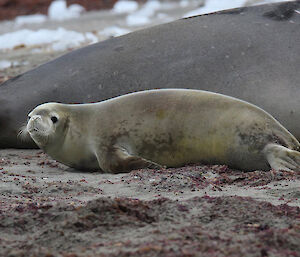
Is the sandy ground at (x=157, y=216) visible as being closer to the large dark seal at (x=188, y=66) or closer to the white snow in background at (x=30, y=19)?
the large dark seal at (x=188, y=66)

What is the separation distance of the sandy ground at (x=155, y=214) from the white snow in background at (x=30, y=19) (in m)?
10.9

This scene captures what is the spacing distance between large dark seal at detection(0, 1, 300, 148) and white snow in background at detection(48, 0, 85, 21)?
9275 mm

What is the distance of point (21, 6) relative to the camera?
16516 mm

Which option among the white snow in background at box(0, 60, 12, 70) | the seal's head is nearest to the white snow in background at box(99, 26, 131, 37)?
the white snow in background at box(0, 60, 12, 70)

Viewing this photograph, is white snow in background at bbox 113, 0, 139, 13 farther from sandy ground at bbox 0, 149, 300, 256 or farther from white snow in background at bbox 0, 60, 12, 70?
sandy ground at bbox 0, 149, 300, 256

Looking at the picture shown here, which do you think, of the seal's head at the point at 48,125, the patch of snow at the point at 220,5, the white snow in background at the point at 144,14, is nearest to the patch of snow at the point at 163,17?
the white snow in background at the point at 144,14

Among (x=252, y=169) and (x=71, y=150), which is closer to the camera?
(x=252, y=169)

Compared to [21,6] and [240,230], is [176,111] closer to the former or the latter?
[240,230]

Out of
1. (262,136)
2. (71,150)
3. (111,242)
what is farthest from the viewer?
(71,150)

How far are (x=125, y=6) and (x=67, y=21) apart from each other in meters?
2.15

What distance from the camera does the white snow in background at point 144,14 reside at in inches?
487

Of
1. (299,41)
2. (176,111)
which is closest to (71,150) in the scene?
(176,111)

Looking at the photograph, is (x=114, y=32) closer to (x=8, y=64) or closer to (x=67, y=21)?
(x=8, y=64)

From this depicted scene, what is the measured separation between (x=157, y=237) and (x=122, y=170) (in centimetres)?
164
